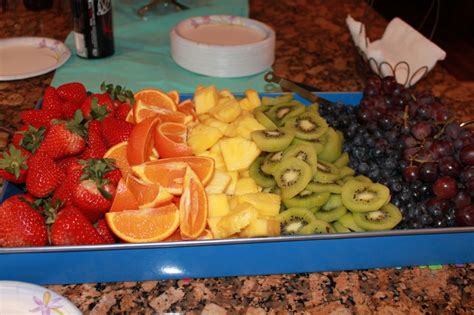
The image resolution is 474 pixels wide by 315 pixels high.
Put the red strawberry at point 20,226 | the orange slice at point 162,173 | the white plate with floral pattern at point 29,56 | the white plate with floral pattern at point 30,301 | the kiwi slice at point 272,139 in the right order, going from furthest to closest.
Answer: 1. the white plate with floral pattern at point 29,56
2. the kiwi slice at point 272,139
3. the orange slice at point 162,173
4. the red strawberry at point 20,226
5. the white plate with floral pattern at point 30,301

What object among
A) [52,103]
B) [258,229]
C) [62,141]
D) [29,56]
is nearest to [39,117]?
[52,103]

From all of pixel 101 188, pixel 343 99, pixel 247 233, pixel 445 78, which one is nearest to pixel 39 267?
pixel 101 188

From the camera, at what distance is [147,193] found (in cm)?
84

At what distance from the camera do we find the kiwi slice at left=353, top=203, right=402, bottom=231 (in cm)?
87

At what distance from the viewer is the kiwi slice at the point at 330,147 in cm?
103

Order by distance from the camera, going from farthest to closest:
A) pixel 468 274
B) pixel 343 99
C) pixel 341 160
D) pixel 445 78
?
pixel 445 78 → pixel 343 99 → pixel 341 160 → pixel 468 274

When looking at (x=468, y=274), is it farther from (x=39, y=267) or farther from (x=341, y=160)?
(x=39, y=267)

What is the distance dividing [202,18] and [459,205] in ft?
3.42

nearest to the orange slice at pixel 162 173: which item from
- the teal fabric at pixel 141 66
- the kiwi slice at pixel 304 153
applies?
the kiwi slice at pixel 304 153

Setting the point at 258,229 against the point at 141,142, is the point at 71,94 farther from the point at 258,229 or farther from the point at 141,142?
the point at 258,229

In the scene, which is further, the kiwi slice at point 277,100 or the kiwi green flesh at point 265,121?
the kiwi slice at point 277,100

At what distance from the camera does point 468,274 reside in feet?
2.86

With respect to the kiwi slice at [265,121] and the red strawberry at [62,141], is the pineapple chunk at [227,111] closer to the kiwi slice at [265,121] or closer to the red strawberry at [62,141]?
the kiwi slice at [265,121]

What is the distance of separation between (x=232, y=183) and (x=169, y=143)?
14 centimetres
